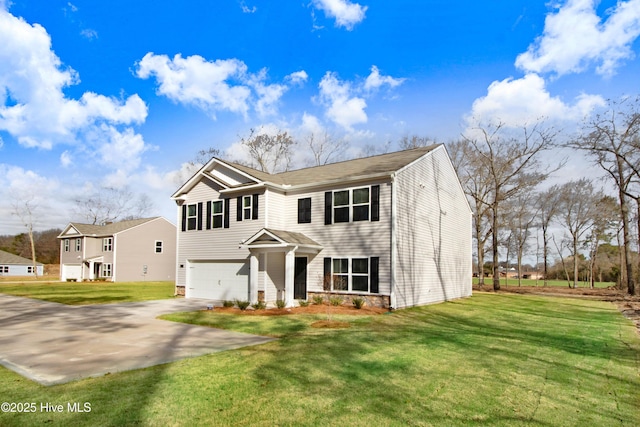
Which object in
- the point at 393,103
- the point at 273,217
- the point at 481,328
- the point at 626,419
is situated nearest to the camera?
the point at 626,419

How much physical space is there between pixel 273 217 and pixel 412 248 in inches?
258

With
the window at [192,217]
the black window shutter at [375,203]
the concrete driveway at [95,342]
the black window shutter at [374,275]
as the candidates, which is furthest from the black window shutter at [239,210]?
the black window shutter at [374,275]

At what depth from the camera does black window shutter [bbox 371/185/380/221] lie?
16391mm

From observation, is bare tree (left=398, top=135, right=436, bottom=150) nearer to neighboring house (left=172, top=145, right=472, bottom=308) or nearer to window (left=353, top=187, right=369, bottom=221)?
neighboring house (left=172, top=145, right=472, bottom=308)

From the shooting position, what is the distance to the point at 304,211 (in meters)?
18.8

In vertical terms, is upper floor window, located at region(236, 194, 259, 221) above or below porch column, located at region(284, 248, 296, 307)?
→ above

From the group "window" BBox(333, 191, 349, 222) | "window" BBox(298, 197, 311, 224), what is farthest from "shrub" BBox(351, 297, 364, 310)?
"window" BBox(298, 197, 311, 224)

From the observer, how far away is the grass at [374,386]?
486 centimetres

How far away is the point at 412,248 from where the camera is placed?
56.9 ft

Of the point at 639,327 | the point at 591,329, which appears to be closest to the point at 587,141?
the point at 639,327

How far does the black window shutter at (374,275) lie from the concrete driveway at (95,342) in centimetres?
678

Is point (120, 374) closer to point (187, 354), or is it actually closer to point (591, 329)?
Result: point (187, 354)

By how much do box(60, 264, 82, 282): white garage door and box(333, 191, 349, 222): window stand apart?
36.7m

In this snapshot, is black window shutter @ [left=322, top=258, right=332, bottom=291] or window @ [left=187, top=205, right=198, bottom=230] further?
window @ [left=187, top=205, right=198, bottom=230]
